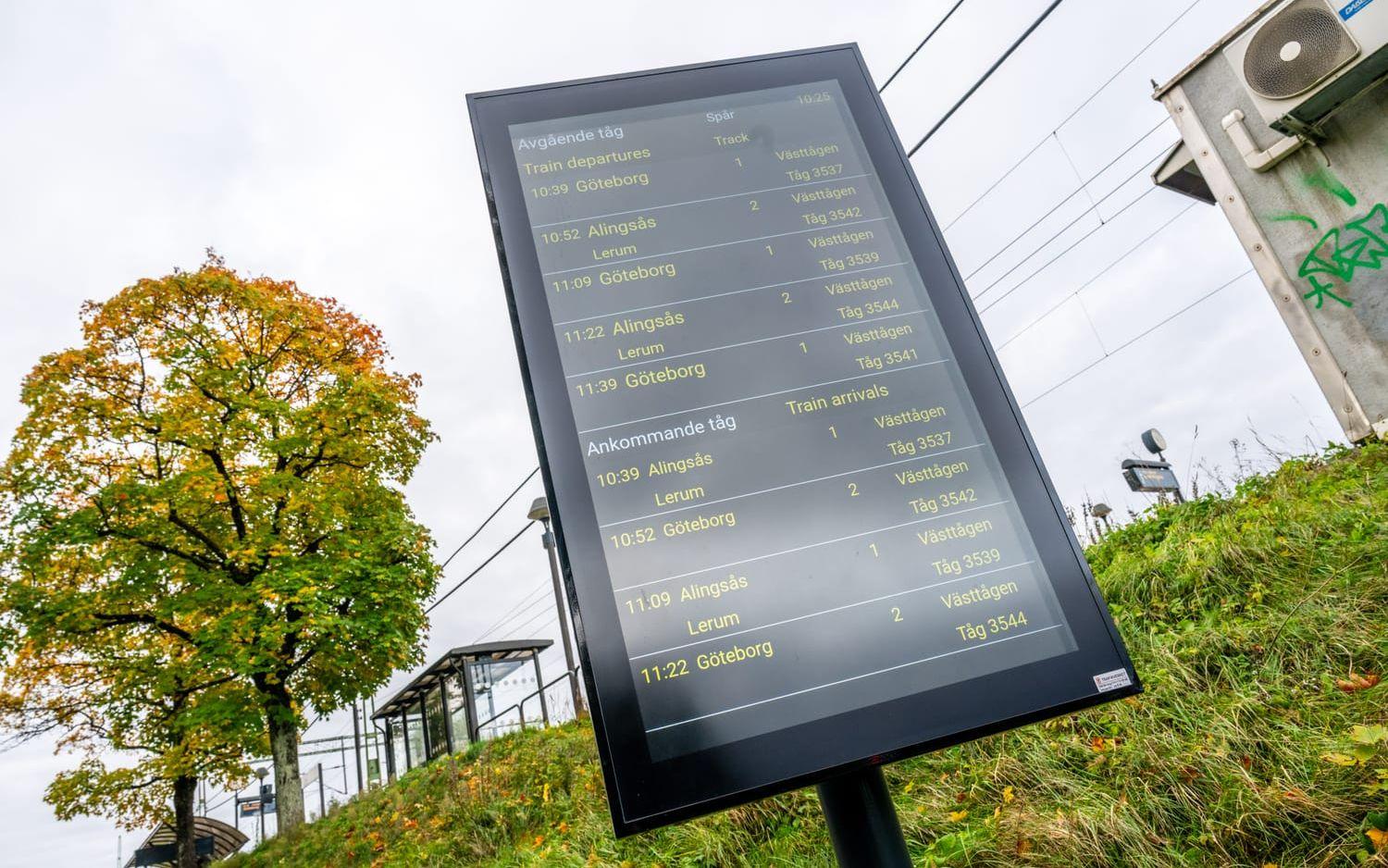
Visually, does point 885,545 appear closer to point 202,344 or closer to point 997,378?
point 997,378

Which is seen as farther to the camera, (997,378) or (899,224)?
(899,224)

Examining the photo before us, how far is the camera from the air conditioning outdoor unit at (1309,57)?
5.58 metres

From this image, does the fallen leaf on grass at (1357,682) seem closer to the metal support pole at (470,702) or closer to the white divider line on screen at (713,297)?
the white divider line on screen at (713,297)

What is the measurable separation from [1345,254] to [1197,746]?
5.86 metres

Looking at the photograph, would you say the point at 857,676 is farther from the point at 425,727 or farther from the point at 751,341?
the point at 425,727

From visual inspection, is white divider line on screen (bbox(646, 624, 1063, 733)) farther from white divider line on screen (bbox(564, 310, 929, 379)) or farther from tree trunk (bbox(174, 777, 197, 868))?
tree trunk (bbox(174, 777, 197, 868))

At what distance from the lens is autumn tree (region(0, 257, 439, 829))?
36.8 ft

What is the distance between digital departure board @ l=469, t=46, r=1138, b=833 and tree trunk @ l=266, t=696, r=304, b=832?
1279 cm

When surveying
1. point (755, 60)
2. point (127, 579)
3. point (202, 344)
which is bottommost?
point (755, 60)

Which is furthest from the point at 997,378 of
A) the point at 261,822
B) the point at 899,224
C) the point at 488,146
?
the point at 261,822

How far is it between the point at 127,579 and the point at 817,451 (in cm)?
1349

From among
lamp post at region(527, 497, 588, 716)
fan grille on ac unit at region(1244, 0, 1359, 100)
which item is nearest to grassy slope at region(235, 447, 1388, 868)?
fan grille on ac unit at region(1244, 0, 1359, 100)

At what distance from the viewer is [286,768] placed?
1257 cm

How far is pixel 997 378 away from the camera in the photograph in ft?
6.79
